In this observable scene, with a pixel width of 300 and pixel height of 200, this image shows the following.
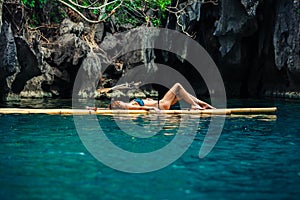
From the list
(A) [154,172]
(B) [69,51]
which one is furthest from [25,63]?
(A) [154,172]

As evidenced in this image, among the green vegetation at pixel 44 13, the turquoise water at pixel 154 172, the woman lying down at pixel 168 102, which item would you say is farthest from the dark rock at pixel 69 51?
the turquoise water at pixel 154 172

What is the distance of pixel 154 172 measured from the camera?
10.9ft

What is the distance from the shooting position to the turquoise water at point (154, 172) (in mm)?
2723

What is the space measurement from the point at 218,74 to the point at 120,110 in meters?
14.3

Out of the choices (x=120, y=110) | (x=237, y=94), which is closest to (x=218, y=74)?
(x=237, y=94)

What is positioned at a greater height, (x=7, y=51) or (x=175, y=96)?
(x=7, y=51)

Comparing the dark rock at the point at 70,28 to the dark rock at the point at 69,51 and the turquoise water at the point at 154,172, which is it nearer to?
the dark rock at the point at 69,51

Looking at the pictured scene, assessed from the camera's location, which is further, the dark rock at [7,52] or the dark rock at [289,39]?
the dark rock at [289,39]

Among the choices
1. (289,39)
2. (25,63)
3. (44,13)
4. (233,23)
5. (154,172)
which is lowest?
(154,172)

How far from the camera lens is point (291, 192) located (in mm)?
2748

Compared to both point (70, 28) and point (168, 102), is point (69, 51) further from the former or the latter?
point (168, 102)

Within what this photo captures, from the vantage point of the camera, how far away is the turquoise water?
272 cm

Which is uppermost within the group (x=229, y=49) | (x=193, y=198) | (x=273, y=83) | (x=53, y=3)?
(x=53, y=3)

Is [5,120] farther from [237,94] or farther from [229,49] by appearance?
[237,94]
